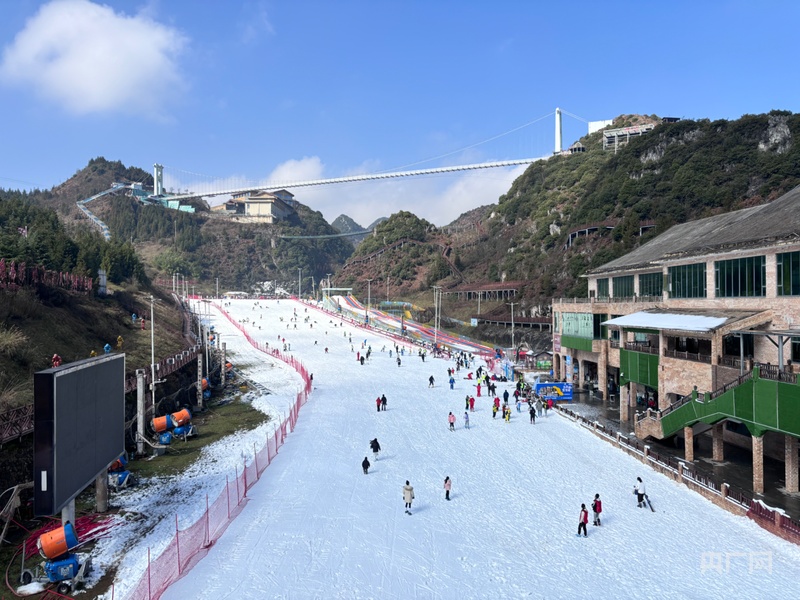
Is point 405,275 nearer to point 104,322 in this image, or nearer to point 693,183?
point 693,183

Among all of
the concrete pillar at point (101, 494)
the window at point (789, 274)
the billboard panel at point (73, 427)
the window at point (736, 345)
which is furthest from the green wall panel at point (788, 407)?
the concrete pillar at point (101, 494)

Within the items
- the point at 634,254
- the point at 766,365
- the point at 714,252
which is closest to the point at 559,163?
the point at 634,254

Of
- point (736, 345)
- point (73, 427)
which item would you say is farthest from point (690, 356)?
point (73, 427)

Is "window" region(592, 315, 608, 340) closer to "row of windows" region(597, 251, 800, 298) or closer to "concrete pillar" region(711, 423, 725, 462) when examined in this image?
"row of windows" region(597, 251, 800, 298)

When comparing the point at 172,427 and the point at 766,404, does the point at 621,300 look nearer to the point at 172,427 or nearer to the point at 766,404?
the point at 766,404

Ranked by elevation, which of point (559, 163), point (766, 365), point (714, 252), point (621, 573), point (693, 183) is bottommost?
point (621, 573)

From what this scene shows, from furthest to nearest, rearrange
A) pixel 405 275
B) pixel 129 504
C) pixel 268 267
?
1. pixel 268 267
2. pixel 405 275
3. pixel 129 504

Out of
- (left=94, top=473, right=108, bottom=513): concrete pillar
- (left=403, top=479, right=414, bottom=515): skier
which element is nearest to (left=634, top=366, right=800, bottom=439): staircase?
(left=403, top=479, right=414, bottom=515): skier
